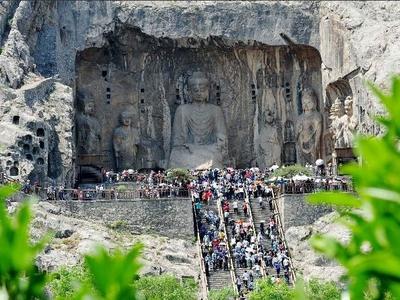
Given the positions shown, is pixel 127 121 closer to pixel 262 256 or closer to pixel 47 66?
pixel 47 66

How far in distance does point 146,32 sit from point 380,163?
171ft

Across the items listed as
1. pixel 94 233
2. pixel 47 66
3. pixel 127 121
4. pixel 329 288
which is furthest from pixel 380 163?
pixel 127 121

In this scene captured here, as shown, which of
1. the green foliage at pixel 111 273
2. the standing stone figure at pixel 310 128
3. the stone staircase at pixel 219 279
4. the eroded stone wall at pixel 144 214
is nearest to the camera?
the green foliage at pixel 111 273

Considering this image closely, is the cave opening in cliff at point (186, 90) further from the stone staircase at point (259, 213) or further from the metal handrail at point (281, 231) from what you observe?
the metal handrail at point (281, 231)

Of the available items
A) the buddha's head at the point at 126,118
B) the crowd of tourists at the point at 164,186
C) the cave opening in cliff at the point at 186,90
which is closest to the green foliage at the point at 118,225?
the crowd of tourists at the point at 164,186

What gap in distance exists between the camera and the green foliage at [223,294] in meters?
38.3

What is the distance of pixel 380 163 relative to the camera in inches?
175

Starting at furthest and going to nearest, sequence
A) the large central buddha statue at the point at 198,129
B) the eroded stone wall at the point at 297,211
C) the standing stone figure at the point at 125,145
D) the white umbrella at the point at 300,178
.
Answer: the large central buddha statue at the point at 198,129 < the standing stone figure at the point at 125,145 < the white umbrella at the point at 300,178 < the eroded stone wall at the point at 297,211

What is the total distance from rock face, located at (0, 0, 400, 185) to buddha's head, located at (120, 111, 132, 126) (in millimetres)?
466

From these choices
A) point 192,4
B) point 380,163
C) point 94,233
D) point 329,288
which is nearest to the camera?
point 380,163

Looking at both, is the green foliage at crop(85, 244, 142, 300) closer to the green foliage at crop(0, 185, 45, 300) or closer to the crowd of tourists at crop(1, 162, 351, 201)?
the green foliage at crop(0, 185, 45, 300)

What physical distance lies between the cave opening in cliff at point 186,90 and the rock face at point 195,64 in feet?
0.18

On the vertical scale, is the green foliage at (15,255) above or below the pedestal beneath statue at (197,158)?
below

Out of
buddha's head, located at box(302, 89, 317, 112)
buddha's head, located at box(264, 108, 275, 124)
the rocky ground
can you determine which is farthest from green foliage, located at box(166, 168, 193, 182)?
buddha's head, located at box(302, 89, 317, 112)
